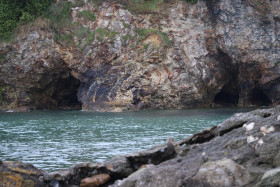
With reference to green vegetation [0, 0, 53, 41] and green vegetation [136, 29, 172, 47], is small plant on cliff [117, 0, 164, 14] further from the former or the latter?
green vegetation [0, 0, 53, 41]

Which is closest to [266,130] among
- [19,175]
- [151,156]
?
[151,156]

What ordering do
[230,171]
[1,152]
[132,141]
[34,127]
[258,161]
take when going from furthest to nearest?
[34,127], [132,141], [1,152], [258,161], [230,171]

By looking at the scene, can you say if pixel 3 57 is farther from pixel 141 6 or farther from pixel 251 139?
pixel 251 139

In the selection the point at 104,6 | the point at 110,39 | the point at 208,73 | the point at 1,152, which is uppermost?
the point at 104,6

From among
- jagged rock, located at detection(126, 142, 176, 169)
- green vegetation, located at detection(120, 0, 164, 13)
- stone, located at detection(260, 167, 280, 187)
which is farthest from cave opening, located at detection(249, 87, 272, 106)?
stone, located at detection(260, 167, 280, 187)

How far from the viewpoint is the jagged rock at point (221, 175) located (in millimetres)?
7766

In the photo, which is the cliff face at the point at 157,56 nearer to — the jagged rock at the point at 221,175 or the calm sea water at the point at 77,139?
the calm sea water at the point at 77,139

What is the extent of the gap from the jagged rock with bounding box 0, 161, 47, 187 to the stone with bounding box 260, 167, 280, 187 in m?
4.98

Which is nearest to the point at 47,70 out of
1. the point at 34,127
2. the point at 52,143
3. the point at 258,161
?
the point at 34,127

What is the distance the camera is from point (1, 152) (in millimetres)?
20125

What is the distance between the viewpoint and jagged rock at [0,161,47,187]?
938 cm

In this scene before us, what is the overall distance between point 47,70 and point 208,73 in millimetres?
19050

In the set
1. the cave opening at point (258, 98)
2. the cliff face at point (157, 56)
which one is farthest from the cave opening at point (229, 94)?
the cave opening at point (258, 98)

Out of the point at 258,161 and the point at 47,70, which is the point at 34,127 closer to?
the point at 47,70
